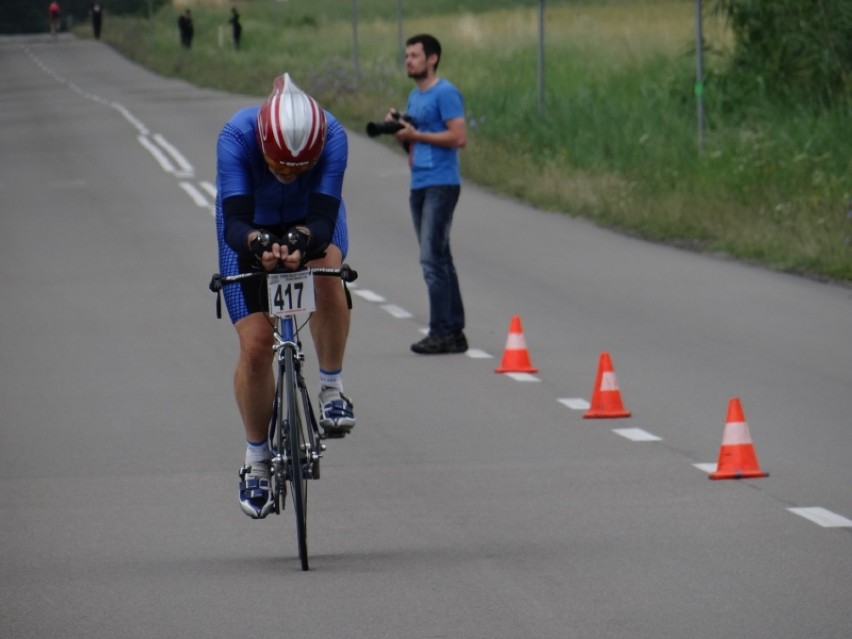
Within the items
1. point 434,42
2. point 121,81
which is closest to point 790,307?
point 434,42

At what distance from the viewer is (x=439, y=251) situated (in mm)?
14242

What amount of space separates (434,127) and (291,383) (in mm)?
6320

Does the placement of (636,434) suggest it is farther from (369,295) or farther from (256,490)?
(369,295)

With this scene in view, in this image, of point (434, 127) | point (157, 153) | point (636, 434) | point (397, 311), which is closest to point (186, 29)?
point (157, 153)

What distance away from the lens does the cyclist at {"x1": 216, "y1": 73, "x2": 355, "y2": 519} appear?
7.74 metres

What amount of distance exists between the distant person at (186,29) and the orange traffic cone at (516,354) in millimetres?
64731

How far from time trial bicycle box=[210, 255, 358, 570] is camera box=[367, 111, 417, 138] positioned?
4771 millimetres

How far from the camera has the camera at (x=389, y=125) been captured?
12867 mm

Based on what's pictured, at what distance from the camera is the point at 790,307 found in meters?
16.6

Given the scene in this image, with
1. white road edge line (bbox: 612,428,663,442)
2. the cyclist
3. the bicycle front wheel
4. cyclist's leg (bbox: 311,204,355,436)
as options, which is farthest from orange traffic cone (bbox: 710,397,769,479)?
the bicycle front wheel

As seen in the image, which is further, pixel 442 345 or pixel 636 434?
pixel 442 345

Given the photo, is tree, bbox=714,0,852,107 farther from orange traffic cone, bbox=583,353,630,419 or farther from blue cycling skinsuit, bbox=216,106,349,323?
blue cycling skinsuit, bbox=216,106,349,323

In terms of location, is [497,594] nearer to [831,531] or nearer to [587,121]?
[831,531]

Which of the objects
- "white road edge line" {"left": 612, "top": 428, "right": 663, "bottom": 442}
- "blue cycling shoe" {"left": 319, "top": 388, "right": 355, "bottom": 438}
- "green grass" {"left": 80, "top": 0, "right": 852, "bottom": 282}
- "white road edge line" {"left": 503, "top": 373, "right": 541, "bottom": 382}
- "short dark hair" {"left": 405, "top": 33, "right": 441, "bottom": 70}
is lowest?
"green grass" {"left": 80, "top": 0, "right": 852, "bottom": 282}
